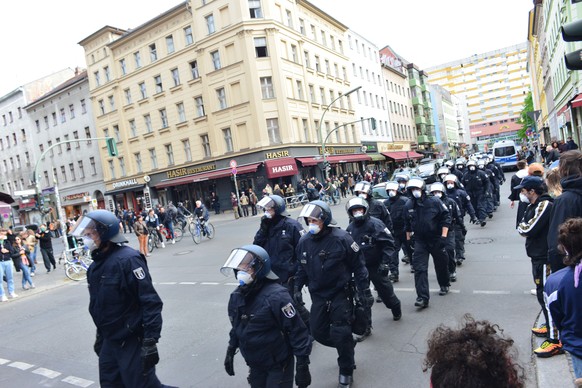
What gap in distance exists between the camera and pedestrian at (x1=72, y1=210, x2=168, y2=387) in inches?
139

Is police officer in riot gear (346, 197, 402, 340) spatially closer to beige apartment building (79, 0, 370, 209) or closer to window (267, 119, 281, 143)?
beige apartment building (79, 0, 370, 209)

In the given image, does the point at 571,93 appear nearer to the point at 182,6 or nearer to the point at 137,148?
the point at 182,6

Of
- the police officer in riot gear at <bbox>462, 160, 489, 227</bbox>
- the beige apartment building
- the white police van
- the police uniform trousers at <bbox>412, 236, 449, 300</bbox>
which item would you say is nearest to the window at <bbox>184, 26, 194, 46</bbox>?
the beige apartment building

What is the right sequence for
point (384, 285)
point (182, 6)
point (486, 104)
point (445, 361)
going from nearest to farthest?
point (445, 361), point (384, 285), point (182, 6), point (486, 104)

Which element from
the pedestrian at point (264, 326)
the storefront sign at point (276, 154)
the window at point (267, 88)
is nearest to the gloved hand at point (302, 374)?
the pedestrian at point (264, 326)

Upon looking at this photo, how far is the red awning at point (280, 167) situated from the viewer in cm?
3041

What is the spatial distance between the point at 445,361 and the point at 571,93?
30741 mm

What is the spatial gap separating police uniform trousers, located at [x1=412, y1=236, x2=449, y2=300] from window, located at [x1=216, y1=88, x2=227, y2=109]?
2860 centimetres

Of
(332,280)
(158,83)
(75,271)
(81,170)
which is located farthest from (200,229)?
(81,170)

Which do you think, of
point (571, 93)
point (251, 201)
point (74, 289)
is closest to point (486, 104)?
point (571, 93)

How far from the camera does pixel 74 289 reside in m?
12.0

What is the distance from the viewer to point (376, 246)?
224 inches

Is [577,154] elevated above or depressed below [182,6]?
below

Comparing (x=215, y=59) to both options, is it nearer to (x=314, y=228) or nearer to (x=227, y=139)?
(x=227, y=139)
